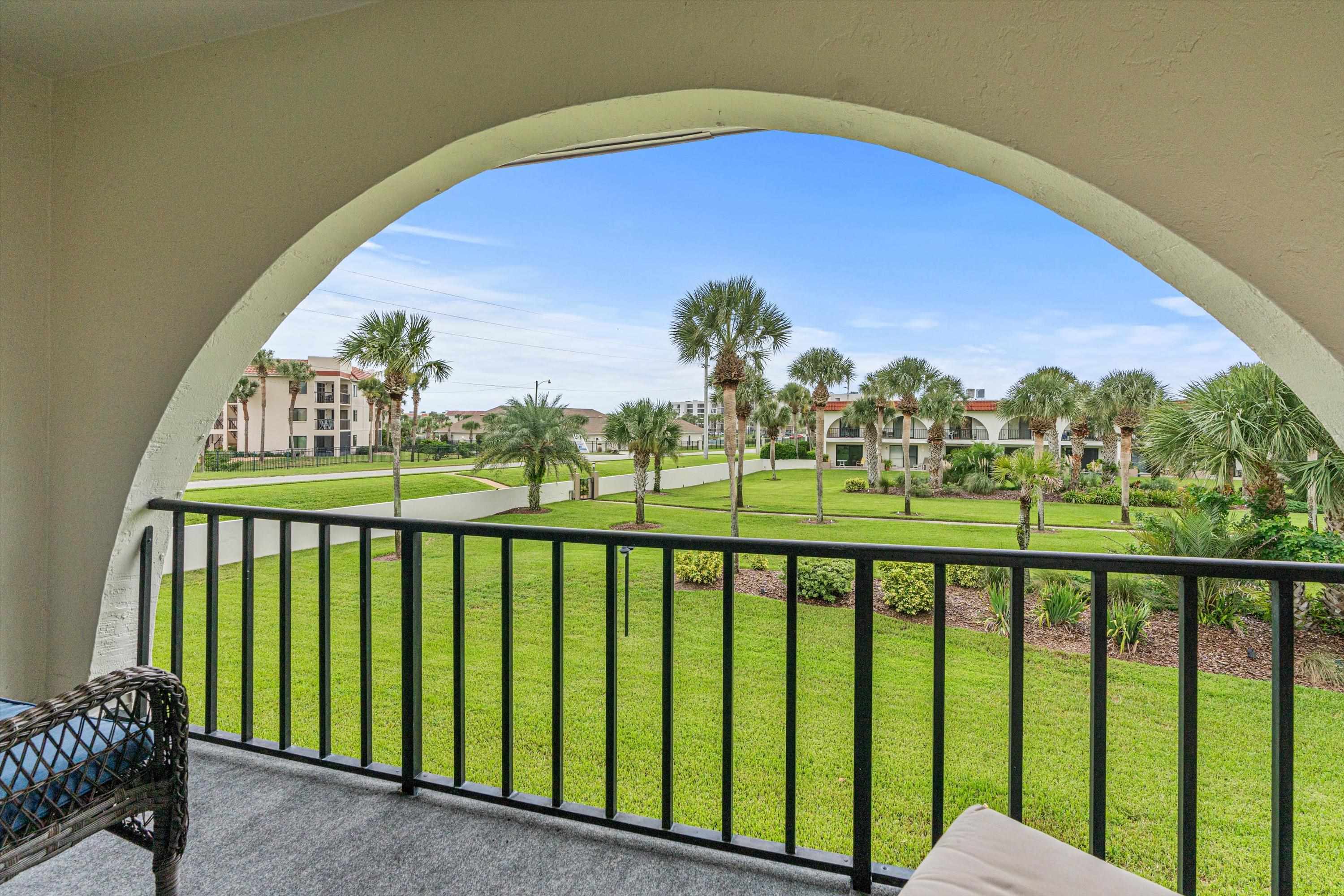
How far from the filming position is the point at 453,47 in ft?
5.01

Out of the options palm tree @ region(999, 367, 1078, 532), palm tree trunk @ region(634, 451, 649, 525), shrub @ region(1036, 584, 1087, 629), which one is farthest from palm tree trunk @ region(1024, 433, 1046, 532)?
palm tree trunk @ region(634, 451, 649, 525)

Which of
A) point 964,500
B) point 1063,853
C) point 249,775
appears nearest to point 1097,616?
point 1063,853

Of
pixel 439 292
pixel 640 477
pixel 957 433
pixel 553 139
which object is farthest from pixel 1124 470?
pixel 439 292

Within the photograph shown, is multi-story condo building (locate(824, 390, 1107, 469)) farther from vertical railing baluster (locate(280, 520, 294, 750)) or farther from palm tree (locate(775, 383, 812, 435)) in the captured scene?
vertical railing baluster (locate(280, 520, 294, 750))

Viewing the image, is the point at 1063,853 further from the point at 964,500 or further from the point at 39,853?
the point at 964,500

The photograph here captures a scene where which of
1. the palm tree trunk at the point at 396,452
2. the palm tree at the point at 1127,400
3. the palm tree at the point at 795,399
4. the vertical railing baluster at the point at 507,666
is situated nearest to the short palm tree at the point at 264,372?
the palm tree trunk at the point at 396,452

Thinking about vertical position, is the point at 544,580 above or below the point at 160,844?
below

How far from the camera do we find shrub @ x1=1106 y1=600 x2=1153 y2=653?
11.3 meters

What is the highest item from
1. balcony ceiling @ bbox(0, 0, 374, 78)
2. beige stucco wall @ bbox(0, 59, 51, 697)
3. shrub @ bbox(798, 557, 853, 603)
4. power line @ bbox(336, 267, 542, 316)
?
power line @ bbox(336, 267, 542, 316)

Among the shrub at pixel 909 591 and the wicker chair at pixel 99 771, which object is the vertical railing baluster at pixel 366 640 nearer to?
the wicker chair at pixel 99 771

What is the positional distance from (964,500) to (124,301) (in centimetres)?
2594

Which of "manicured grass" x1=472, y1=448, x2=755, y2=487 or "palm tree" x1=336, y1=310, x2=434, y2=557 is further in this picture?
"manicured grass" x1=472, y1=448, x2=755, y2=487

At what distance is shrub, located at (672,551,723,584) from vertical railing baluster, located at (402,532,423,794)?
47.0ft

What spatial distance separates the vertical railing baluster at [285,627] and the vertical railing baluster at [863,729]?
5.15 feet
